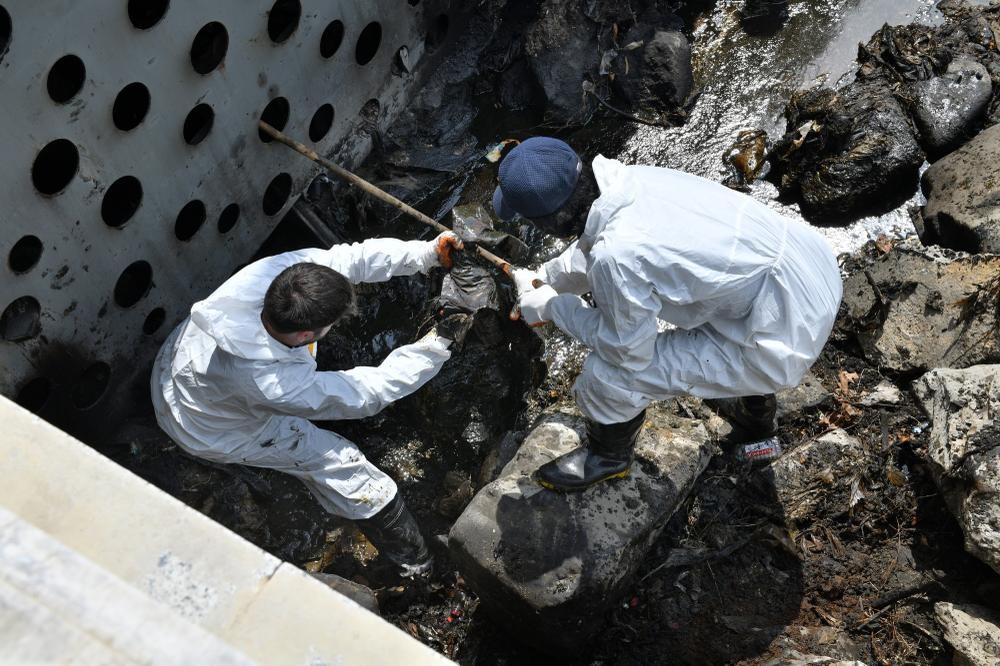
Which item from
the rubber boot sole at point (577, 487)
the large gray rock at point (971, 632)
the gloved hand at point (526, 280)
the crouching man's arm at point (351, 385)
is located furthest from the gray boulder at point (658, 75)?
the large gray rock at point (971, 632)

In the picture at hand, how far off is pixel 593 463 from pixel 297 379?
4.88ft

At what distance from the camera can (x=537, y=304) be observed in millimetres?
3973

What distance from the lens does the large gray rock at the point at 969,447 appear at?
12.2 ft

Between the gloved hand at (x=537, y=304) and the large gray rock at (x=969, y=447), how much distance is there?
207cm

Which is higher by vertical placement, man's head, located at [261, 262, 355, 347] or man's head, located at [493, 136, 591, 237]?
man's head, located at [493, 136, 591, 237]

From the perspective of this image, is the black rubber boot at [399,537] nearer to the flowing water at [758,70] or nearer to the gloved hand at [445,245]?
the gloved hand at [445,245]

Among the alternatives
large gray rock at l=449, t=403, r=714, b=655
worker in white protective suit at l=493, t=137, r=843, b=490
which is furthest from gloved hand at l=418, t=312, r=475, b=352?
large gray rock at l=449, t=403, r=714, b=655

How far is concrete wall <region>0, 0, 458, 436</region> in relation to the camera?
12.3ft

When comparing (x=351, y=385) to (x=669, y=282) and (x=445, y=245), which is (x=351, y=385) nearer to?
(x=445, y=245)

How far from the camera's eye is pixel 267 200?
537 cm

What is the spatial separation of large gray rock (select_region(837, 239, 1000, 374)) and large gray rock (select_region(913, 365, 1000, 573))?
32 centimetres

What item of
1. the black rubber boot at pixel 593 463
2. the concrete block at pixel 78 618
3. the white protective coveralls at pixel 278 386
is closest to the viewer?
the concrete block at pixel 78 618

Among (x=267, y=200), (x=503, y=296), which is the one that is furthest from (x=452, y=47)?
(x=503, y=296)

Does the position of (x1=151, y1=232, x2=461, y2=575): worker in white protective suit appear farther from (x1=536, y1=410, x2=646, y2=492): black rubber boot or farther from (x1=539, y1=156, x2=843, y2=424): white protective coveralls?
(x1=539, y1=156, x2=843, y2=424): white protective coveralls
